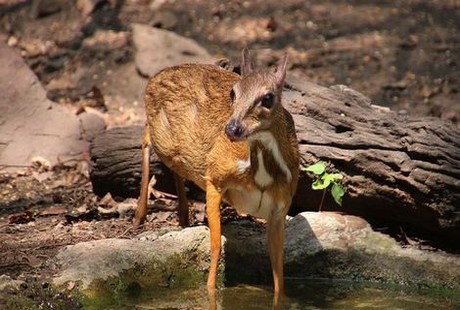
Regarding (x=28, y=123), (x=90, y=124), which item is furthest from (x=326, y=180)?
(x=28, y=123)

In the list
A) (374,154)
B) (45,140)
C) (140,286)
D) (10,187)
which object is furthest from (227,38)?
(140,286)

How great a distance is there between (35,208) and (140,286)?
234 centimetres

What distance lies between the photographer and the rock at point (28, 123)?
10.3 metres

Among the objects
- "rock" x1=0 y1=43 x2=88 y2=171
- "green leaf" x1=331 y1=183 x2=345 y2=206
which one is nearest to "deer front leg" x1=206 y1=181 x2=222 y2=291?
"green leaf" x1=331 y1=183 x2=345 y2=206

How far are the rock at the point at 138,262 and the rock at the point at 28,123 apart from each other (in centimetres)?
300

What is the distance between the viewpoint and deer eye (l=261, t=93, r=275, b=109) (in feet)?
21.1

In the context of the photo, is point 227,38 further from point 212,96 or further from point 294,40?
point 212,96

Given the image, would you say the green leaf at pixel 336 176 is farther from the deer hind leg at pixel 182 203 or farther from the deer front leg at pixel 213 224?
the deer hind leg at pixel 182 203

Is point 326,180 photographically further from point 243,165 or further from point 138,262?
point 138,262

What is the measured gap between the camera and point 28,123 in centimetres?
1056

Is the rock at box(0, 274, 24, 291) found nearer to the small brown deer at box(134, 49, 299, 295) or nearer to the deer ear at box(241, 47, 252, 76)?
the small brown deer at box(134, 49, 299, 295)

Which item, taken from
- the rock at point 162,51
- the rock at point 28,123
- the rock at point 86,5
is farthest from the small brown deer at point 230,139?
the rock at point 86,5

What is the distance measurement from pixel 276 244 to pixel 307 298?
0.48 m

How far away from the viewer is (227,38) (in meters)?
12.9
